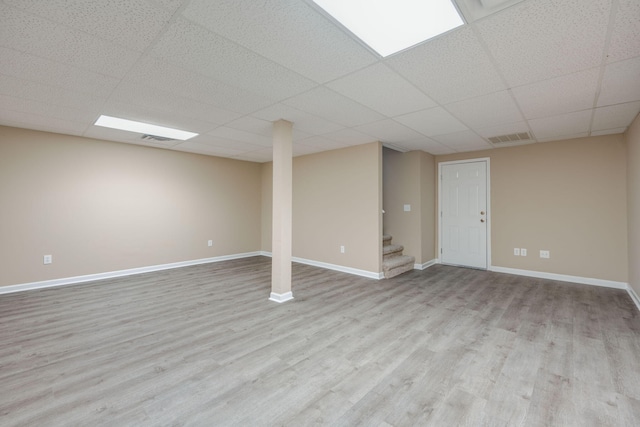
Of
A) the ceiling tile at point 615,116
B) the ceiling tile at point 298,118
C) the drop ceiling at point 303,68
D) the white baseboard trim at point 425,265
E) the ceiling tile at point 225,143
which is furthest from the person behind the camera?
the white baseboard trim at point 425,265

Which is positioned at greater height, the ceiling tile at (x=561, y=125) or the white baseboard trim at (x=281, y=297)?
the ceiling tile at (x=561, y=125)

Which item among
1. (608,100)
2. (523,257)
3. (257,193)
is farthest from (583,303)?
(257,193)

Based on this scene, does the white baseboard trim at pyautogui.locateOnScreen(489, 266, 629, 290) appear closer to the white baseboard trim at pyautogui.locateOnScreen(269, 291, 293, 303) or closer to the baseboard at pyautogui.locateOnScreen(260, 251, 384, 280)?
the baseboard at pyautogui.locateOnScreen(260, 251, 384, 280)

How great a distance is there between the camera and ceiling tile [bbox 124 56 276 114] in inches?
89.0

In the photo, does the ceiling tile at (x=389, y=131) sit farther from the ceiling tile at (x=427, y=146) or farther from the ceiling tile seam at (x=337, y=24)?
the ceiling tile seam at (x=337, y=24)

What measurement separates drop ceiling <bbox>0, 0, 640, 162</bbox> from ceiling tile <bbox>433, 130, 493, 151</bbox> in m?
0.36

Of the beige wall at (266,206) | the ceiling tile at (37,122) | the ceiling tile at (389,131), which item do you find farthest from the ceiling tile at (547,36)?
the beige wall at (266,206)

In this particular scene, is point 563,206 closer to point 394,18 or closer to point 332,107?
point 332,107

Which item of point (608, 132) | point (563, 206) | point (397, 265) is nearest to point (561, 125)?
point (608, 132)

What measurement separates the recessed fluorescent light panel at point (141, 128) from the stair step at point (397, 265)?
3798mm

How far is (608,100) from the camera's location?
2799 millimetres

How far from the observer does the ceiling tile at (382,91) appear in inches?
92.9

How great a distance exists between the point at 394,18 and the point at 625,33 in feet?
4.85

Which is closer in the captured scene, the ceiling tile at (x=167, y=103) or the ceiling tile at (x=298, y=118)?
the ceiling tile at (x=167, y=103)
